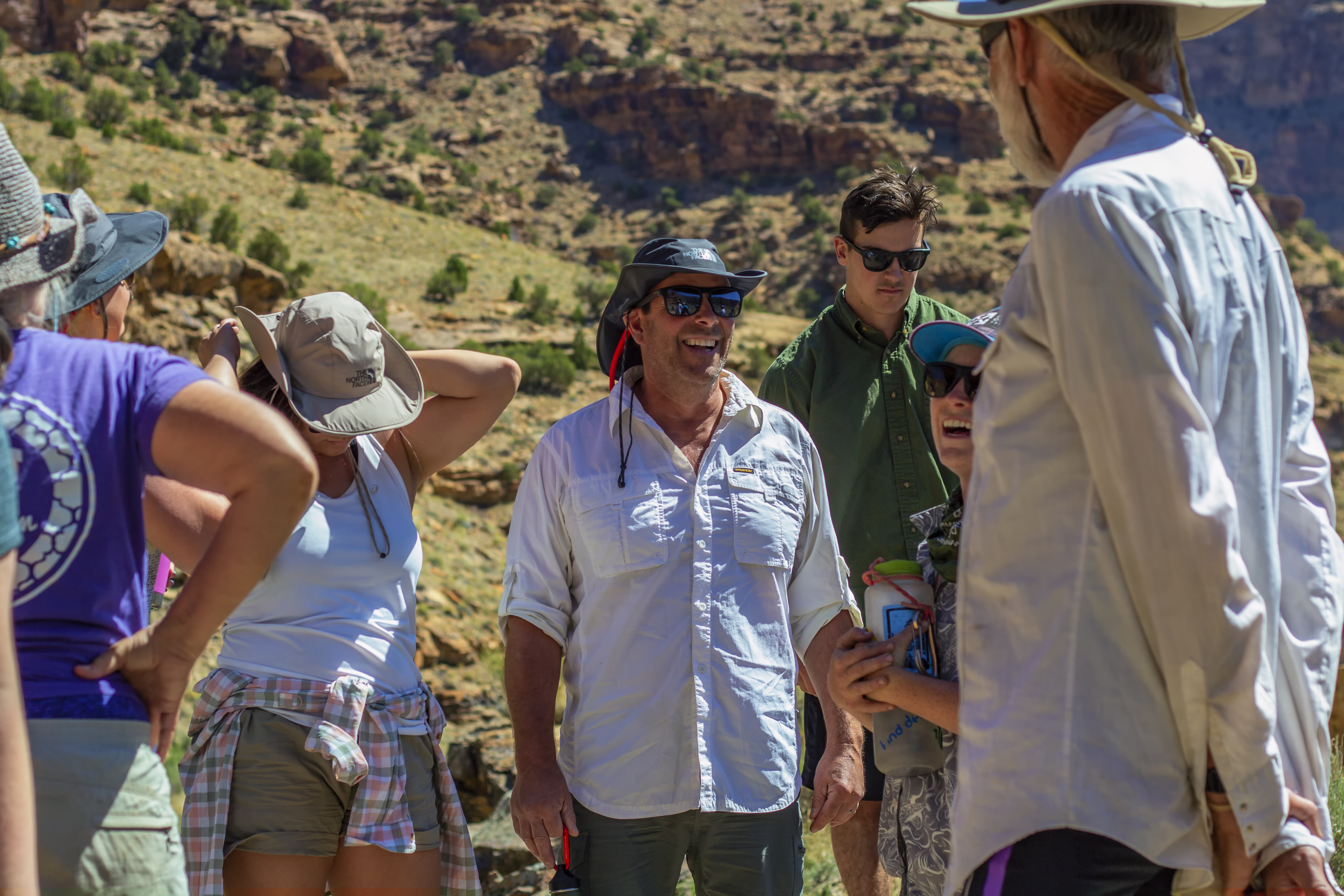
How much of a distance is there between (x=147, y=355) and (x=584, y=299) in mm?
26581

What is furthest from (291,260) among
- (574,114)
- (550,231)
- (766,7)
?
(766,7)

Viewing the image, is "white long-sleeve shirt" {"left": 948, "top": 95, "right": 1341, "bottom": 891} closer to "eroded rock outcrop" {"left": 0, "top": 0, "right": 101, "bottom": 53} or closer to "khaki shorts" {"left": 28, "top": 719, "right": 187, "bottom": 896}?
"khaki shorts" {"left": 28, "top": 719, "right": 187, "bottom": 896}

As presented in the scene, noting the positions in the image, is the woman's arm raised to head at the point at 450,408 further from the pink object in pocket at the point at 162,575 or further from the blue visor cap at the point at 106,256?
the blue visor cap at the point at 106,256

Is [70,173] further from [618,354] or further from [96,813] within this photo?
[96,813]

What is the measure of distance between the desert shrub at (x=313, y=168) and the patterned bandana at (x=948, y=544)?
1278 inches

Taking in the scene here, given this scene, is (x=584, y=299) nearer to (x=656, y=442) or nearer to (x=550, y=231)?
(x=550, y=231)

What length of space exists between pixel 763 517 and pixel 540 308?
21879 millimetres

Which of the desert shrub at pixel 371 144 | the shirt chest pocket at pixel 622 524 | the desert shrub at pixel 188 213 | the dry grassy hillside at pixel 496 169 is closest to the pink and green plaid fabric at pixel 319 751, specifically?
the shirt chest pocket at pixel 622 524

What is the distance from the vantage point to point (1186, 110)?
67.1 inches

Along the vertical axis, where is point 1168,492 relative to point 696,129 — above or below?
above

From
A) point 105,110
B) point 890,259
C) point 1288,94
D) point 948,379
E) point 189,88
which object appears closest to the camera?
point 948,379

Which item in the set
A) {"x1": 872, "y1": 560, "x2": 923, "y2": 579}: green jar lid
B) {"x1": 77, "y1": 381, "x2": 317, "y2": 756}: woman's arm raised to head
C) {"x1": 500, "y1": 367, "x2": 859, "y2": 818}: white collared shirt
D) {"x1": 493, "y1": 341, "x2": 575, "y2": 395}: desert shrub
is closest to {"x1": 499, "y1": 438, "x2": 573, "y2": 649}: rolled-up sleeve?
{"x1": 500, "y1": 367, "x2": 859, "y2": 818}: white collared shirt

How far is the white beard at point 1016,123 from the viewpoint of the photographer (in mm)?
1746

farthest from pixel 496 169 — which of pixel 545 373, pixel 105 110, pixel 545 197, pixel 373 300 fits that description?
pixel 545 373
